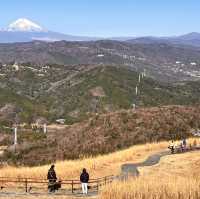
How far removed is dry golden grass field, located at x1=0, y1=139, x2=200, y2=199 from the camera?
87.4ft

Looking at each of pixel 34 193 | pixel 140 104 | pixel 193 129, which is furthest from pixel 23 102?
pixel 34 193

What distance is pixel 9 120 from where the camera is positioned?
389 feet

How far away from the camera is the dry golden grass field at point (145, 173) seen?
2664 centimetres

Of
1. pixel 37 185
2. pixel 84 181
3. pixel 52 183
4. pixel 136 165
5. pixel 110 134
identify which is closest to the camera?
pixel 84 181

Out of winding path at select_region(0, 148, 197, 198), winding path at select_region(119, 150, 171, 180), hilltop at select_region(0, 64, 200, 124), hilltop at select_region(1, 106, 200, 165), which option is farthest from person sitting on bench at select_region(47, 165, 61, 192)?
hilltop at select_region(0, 64, 200, 124)

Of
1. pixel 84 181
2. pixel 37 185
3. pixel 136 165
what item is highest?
pixel 84 181

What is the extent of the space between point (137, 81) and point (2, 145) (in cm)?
10497

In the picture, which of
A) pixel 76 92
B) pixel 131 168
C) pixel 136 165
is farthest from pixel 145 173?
pixel 76 92

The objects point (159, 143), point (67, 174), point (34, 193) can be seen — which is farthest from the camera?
point (159, 143)

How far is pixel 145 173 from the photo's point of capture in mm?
36531

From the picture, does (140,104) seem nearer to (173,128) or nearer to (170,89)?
(170,89)

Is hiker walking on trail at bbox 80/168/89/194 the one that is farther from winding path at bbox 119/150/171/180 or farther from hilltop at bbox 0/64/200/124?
hilltop at bbox 0/64/200/124

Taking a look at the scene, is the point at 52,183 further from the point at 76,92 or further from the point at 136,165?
the point at 76,92

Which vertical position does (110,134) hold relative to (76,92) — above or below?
above
